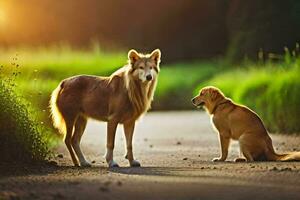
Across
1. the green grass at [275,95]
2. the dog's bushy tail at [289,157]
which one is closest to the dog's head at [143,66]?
the dog's bushy tail at [289,157]

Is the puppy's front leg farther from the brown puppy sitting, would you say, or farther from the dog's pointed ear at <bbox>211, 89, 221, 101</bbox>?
the dog's pointed ear at <bbox>211, 89, 221, 101</bbox>

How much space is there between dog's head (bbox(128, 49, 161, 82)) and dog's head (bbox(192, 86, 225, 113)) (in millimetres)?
1257

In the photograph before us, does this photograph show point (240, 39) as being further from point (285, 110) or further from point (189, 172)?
point (189, 172)

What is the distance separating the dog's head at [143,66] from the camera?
9.91 metres

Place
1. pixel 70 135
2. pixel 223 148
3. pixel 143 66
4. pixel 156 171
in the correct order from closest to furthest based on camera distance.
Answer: pixel 156 171 → pixel 143 66 → pixel 70 135 → pixel 223 148

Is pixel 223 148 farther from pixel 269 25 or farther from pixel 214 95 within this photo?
pixel 269 25

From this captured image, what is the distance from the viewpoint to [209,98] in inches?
437

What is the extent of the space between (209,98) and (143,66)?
1.47 metres

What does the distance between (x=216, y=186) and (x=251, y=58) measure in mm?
17165

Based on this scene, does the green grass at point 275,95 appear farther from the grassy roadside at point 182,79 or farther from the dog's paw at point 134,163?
the dog's paw at point 134,163

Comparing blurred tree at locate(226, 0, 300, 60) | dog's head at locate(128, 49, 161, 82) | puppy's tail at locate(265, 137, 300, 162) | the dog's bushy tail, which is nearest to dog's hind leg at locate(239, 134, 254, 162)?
puppy's tail at locate(265, 137, 300, 162)

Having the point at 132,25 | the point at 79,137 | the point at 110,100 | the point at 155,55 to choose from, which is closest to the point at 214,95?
the point at 155,55

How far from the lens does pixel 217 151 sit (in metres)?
12.0

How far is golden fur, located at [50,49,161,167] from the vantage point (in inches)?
392
